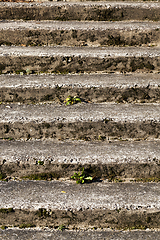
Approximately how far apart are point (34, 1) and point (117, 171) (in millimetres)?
2286

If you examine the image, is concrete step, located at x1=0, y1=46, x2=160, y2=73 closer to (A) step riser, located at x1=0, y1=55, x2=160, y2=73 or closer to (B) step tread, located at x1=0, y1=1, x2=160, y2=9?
(A) step riser, located at x1=0, y1=55, x2=160, y2=73

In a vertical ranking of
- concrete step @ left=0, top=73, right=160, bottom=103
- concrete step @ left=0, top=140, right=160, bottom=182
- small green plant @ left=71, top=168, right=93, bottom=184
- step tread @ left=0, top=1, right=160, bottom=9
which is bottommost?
small green plant @ left=71, top=168, right=93, bottom=184

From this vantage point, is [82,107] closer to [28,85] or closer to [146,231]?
[28,85]

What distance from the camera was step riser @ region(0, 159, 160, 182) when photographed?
1.84 m

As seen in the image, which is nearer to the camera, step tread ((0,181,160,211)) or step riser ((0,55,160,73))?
step tread ((0,181,160,211))

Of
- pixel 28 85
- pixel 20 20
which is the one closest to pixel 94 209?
pixel 28 85

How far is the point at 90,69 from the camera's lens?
233 centimetres

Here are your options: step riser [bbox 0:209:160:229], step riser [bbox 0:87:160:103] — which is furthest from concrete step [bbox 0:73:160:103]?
step riser [bbox 0:209:160:229]

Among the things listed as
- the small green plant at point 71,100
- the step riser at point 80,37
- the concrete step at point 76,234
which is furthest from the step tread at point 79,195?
the step riser at point 80,37

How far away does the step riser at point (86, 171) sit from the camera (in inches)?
72.6

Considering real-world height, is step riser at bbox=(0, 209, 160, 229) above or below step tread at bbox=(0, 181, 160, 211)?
below

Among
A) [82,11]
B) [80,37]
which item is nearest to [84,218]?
[80,37]

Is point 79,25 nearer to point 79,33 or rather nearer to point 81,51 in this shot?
point 79,33

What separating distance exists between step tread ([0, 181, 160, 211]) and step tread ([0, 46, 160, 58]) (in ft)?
4.23
